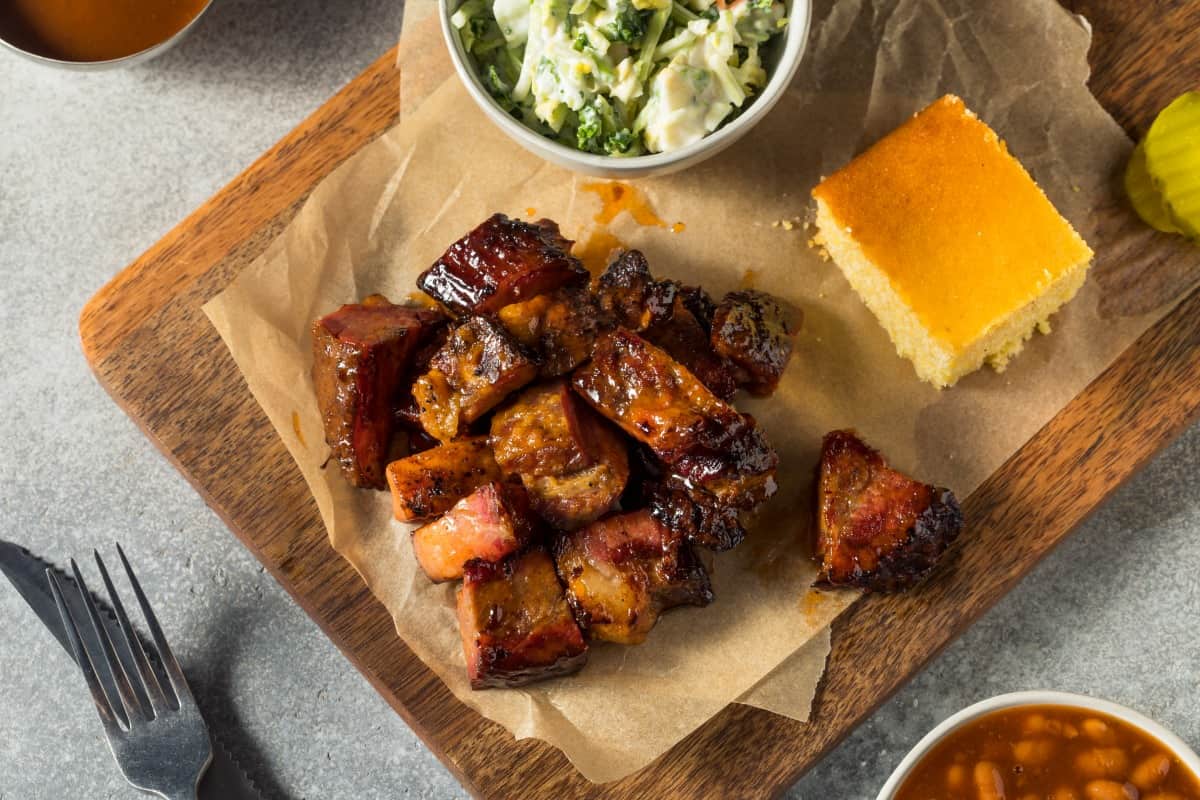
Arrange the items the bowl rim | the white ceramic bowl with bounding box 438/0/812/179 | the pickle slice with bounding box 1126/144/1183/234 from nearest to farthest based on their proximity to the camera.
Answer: the white ceramic bowl with bounding box 438/0/812/179, the pickle slice with bounding box 1126/144/1183/234, the bowl rim

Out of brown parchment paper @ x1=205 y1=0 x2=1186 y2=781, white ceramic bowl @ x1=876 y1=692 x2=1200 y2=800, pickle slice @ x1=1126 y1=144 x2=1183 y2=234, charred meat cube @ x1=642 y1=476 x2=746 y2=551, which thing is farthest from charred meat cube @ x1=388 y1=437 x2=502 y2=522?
pickle slice @ x1=1126 y1=144 x2=1183 y2=234

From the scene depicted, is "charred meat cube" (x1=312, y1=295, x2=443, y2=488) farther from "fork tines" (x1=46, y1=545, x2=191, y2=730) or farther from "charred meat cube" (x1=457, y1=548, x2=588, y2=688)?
"fork tines" (x1=46, y1=545, x2=191, y2=730)

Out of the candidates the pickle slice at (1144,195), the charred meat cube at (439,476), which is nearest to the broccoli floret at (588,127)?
the charred meat cube at (439,476)

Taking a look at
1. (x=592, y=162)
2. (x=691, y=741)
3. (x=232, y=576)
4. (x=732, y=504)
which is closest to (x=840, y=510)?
(x=732, y=504)

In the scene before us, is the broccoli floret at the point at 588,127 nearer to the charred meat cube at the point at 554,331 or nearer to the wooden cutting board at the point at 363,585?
the charred meat cube at the point at 554,331

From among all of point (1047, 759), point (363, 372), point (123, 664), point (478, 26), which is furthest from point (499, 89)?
point (1047, 759)
